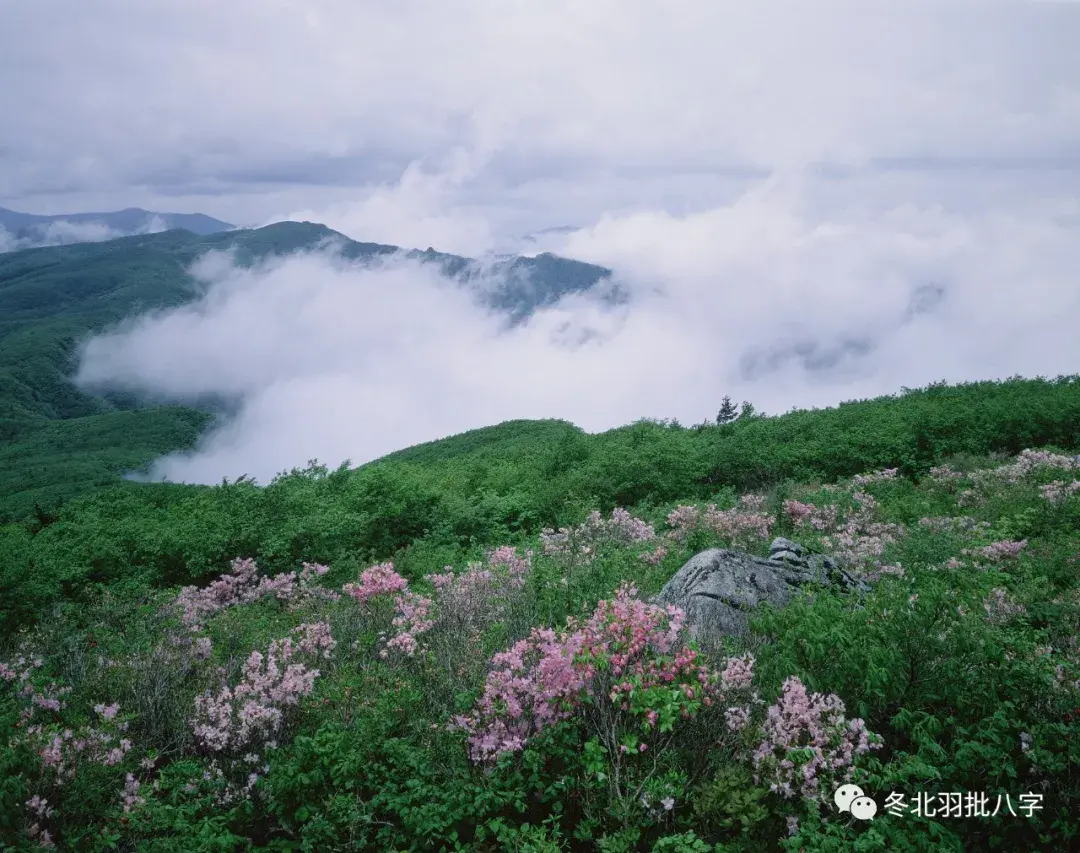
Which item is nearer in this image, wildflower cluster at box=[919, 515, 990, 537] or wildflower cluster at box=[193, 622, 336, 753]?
wildflower cluster at box=[193, 622, 336, 753]

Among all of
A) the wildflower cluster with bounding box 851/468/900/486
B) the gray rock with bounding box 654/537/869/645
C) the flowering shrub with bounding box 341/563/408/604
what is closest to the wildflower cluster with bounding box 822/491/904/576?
the gray rock with bounding box 654/537/869/645

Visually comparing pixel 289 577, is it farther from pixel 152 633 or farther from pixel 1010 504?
pixel 1010 504

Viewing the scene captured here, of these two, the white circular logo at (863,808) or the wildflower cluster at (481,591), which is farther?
the wildflower cluster at (481,591)

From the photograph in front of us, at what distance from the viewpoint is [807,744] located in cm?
435

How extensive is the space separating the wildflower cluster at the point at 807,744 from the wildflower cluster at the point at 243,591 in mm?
7637

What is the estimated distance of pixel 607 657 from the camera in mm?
4824

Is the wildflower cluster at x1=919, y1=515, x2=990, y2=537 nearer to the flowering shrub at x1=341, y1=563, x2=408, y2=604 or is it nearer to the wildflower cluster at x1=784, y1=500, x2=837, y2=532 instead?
the wildflower cluster at x1=784, y1=500, x2=837, y2=532

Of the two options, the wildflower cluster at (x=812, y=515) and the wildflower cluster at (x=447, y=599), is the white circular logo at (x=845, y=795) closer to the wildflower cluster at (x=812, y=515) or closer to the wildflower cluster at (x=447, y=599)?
the wildflower cluster at (x=447, y=599)

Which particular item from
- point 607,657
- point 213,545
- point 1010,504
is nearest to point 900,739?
point 607,657

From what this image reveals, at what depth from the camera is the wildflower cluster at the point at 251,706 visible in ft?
18.4

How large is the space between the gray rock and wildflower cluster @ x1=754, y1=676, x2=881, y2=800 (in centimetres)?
153

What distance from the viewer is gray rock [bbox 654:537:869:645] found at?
702cm

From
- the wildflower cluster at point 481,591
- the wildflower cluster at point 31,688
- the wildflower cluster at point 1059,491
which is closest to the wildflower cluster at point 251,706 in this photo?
the wildflower cluster at point 31,688

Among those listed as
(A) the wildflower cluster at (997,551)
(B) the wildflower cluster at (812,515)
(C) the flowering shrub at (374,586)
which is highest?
(C) the flowering shrub at (374,586)
